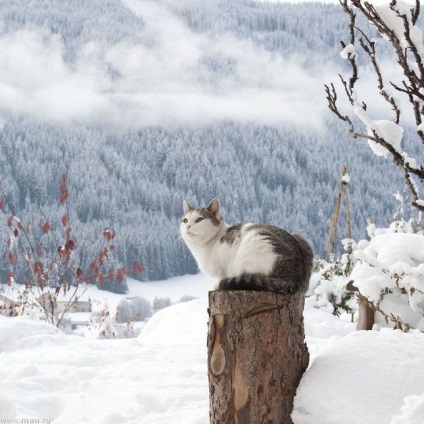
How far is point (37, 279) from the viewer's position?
6.42m

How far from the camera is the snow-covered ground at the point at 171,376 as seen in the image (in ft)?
7.10

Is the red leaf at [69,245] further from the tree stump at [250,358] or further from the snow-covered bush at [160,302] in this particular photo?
the snow-covered bush at [160,302]

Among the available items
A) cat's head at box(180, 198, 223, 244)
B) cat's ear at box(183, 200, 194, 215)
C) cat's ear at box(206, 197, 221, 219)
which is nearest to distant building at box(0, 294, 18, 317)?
cat's ear at box(183, 200, 194, 215)

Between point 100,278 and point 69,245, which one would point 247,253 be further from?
point 100,278

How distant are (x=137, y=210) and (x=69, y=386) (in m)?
10.4

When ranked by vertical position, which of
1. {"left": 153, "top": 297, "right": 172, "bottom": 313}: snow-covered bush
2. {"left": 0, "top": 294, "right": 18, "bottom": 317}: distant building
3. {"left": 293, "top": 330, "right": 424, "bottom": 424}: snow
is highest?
{"left": 293, "top": 330, "right": 424, "bottom": 424}: snow

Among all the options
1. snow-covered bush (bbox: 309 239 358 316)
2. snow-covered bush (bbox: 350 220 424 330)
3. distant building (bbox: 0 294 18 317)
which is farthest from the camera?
distant building (bbox: 0 294 18 317)

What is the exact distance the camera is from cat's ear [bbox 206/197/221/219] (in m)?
2.99

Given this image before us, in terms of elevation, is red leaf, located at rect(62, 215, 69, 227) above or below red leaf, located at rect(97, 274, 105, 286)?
above

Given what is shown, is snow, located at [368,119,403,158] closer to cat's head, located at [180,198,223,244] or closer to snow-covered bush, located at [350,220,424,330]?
cat's head, located at [180,198,223,244]

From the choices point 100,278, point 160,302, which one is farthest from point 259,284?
point 160,302

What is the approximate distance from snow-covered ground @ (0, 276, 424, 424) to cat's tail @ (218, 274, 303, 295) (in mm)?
403

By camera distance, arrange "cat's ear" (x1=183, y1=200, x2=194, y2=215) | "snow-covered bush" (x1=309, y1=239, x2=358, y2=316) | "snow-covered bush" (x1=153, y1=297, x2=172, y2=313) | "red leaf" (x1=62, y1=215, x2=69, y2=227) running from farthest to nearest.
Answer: "snow-covered bush" (x1=153, y1=297, x2=172, y2=313)
"snow-covered bush" (x1=309, y1=239, x2=358, y2=316)
"red leaf" (x1=62, y1=215, x2=69, y2=227)
"cat's ear" (x1=183, y1=200, x2=194, y2=215)

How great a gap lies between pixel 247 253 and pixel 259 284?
218mm
